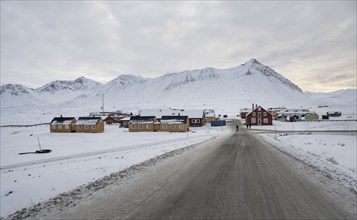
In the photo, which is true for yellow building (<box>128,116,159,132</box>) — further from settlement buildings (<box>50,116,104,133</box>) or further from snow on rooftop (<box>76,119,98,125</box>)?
snow on rooftop (<box>76,119,98,125</box>)

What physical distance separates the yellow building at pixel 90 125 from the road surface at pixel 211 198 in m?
55.4

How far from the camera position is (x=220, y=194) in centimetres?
967

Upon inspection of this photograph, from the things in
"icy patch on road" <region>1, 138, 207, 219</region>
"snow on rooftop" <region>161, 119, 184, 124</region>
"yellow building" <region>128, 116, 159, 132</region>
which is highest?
"snow on rooftop" <region>161, 119, 184, 124</region>

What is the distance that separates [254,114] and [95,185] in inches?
2875

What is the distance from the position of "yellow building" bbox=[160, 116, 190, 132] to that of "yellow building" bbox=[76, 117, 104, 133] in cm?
1717

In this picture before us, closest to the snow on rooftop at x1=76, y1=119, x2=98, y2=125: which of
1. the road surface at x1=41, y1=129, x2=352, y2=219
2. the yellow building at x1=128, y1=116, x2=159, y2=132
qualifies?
the yellow building at x1=128, y1=116, x2=159, y2=132

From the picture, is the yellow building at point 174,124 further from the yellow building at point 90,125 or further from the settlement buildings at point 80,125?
the settlement buildings at point 80,125

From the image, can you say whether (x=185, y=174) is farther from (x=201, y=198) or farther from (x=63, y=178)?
(x=63, y=178)

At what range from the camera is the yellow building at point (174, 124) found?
6131 centimetres

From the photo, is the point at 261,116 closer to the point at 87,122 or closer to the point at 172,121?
the point at 172,121

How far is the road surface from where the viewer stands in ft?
25.4

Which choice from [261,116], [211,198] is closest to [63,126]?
[261,116]

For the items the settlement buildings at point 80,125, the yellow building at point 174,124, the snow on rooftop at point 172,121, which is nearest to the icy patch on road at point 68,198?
the yellow building at point 174,124

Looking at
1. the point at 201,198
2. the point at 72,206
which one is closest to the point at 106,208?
the point at 72,206
